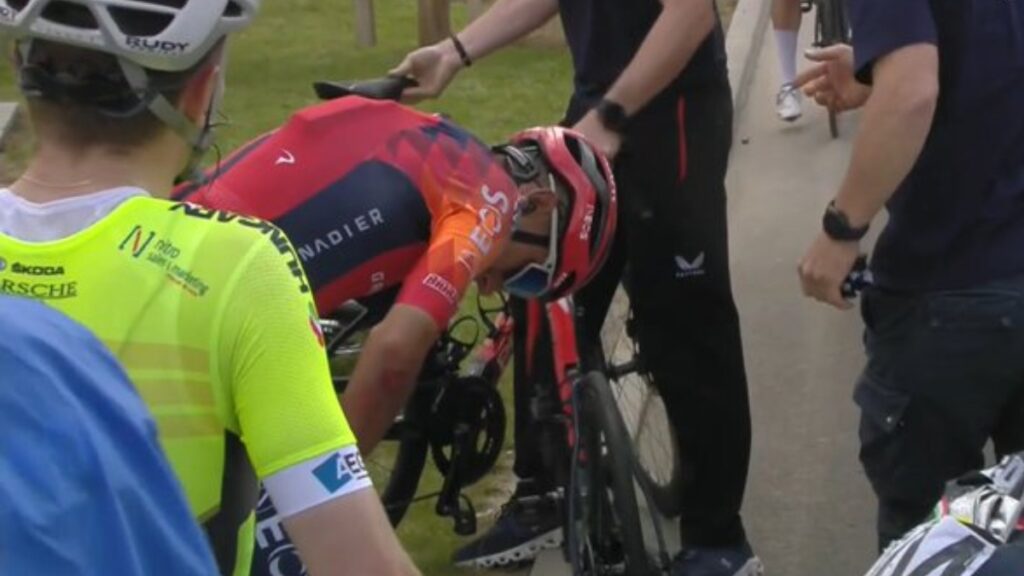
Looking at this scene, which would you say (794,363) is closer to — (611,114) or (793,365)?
(793,365)

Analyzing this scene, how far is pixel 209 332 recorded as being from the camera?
225 centimetres

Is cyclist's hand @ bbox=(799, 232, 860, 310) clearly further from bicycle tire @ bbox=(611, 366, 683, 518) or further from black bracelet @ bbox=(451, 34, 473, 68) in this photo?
bicycle tire @ bbox=(611, 366, 683, 518)

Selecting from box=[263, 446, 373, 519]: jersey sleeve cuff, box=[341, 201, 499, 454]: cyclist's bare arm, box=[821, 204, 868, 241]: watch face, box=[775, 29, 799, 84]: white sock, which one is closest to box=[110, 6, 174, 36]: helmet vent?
box=[263, 446, 373, 519]: jersey sleeve cuff

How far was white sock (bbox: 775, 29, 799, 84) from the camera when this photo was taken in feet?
34.7

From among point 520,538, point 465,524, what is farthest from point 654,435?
point 465,524

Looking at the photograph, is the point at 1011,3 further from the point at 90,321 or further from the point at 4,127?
the point at 4,127

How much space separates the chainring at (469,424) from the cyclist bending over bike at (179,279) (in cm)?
277

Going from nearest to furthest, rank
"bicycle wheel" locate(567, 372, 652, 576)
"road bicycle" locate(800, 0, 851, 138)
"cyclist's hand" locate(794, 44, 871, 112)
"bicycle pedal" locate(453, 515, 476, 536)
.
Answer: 1. "cyclist's hand" locate(794, 44, 871, 112)
2. "bicycle wheel" locate(567, 372, 652, 576)
3. "bicycle pedal" locate(453, 515, 476, 536)
4. "road bicycle" locate(800, 0, 851, 138)

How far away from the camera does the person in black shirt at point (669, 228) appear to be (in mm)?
4871

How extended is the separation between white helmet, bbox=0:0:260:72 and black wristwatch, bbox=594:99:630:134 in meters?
2.28

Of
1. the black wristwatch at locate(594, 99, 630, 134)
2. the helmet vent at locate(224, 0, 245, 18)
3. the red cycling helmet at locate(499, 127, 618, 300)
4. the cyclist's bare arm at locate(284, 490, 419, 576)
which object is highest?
the helmet vent at locate(224, 0, 245, 18)

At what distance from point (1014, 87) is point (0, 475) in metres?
2.56

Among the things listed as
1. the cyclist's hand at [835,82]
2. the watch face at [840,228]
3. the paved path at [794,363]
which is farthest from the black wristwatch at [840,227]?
the paved path at [794,363]

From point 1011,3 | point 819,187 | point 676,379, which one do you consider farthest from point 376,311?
point 819,187
